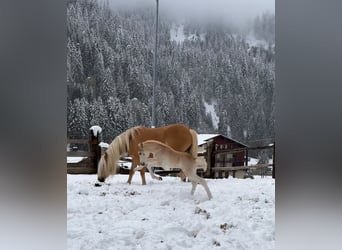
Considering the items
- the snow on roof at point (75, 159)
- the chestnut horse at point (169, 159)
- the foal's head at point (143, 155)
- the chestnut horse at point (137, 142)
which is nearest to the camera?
the chestnut horse at point (169, 159)

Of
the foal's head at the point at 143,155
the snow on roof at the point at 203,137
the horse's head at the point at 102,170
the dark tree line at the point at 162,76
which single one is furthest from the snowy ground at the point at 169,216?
the dark tree line at the point at 162,76

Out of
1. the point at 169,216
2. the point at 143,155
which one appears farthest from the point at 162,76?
the point at 169,216

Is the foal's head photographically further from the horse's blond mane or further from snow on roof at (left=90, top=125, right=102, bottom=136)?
snow on roof at (left=90, top=125, right=102, bottom=136)

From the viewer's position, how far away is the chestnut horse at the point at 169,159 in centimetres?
216

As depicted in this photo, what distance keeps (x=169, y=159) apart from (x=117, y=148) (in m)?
0.57

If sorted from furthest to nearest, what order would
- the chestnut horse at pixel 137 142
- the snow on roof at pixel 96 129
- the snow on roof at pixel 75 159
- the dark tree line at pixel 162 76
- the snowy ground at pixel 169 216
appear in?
the snow on roof at pixel 75 159 < the snow on roof at pixel 96 129 < the dark tree line at pixel 162 76 < the chestnut horse at pixel 137 142 < the snowy ground at pixel 169 216

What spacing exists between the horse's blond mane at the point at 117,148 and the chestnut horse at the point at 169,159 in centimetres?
26

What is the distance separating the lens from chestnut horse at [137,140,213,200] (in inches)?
84.9

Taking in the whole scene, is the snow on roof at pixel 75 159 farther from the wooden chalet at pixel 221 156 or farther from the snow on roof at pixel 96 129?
the wooden chalet at pixel 221 156

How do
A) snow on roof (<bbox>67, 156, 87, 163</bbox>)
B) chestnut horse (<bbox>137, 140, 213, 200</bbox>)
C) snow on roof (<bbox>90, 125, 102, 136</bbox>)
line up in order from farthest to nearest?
snow on roof (<bbox>67, 156, 87, 163</bbox>), snow on roof (<bbox>90, 125, 102, 136</bbox>), chestnut horse (<bbox>137, 140, 213, 200</bbox>)

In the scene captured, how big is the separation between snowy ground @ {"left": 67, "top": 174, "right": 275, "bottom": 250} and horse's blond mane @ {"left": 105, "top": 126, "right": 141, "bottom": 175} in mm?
146

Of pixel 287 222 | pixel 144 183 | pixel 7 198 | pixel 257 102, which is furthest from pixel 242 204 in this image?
pixel 7 198

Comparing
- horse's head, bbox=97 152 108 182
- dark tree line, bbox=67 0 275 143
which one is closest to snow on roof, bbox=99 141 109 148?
dark tree line, bbox=67 0 275 143

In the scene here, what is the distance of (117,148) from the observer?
8.58ft
